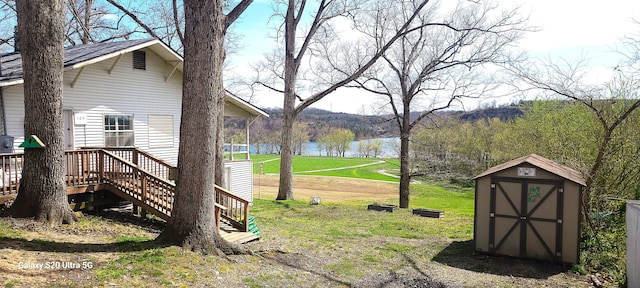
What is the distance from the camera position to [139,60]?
1420cm

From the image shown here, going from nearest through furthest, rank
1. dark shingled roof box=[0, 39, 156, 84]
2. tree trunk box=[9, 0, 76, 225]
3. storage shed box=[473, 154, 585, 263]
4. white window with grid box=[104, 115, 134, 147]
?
1. tree trunk box=[9, 0, 76, 225]
2. storage shed box=[473, 154, 585, 263]
3. dark shingled roof box=[0, 39, 156, 84]
4. white window with grid box=[104, 115, 134, 147]

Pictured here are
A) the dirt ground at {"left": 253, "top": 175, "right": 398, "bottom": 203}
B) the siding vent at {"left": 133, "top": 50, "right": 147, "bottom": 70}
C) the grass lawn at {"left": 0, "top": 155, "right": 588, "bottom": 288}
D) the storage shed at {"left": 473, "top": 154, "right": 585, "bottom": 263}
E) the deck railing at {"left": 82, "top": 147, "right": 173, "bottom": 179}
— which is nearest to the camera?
the grass lawn at {"left": 0, "top": 155, "right": 588, "bottom": 288}

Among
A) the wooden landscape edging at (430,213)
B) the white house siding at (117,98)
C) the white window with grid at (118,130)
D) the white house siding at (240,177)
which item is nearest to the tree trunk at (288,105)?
the white house siding at (240,177)

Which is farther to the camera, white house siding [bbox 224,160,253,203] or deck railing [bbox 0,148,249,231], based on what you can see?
white house siding [bbox 224,160,253,203]

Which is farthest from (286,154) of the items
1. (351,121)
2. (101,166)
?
(351,121)

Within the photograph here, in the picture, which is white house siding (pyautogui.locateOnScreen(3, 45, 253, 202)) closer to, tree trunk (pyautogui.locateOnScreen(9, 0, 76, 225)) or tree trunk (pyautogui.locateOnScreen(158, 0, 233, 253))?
tree trunk (pyautogui.locateOnScreen(9, 0, 76, 225))

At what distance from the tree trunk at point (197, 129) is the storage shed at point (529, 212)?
6.10 metres

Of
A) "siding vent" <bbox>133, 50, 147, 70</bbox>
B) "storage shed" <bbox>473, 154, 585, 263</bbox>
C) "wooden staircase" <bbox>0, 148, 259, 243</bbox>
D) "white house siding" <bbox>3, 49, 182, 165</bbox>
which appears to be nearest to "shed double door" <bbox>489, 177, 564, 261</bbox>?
"storage shed" <bbox>473, 154, 585, 263</bbox>

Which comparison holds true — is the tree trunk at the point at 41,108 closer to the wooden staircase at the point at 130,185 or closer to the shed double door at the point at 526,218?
the wooden staircase at the point at 130,185

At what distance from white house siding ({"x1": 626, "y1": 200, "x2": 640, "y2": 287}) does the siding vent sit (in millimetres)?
13735

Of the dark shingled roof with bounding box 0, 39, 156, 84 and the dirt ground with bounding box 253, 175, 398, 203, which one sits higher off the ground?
the dark shingled roof with bounding box 0, 39, 156, 84

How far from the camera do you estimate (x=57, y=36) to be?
7.98m

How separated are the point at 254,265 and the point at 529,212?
619 centimetres

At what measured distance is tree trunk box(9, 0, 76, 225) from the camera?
771 cm
